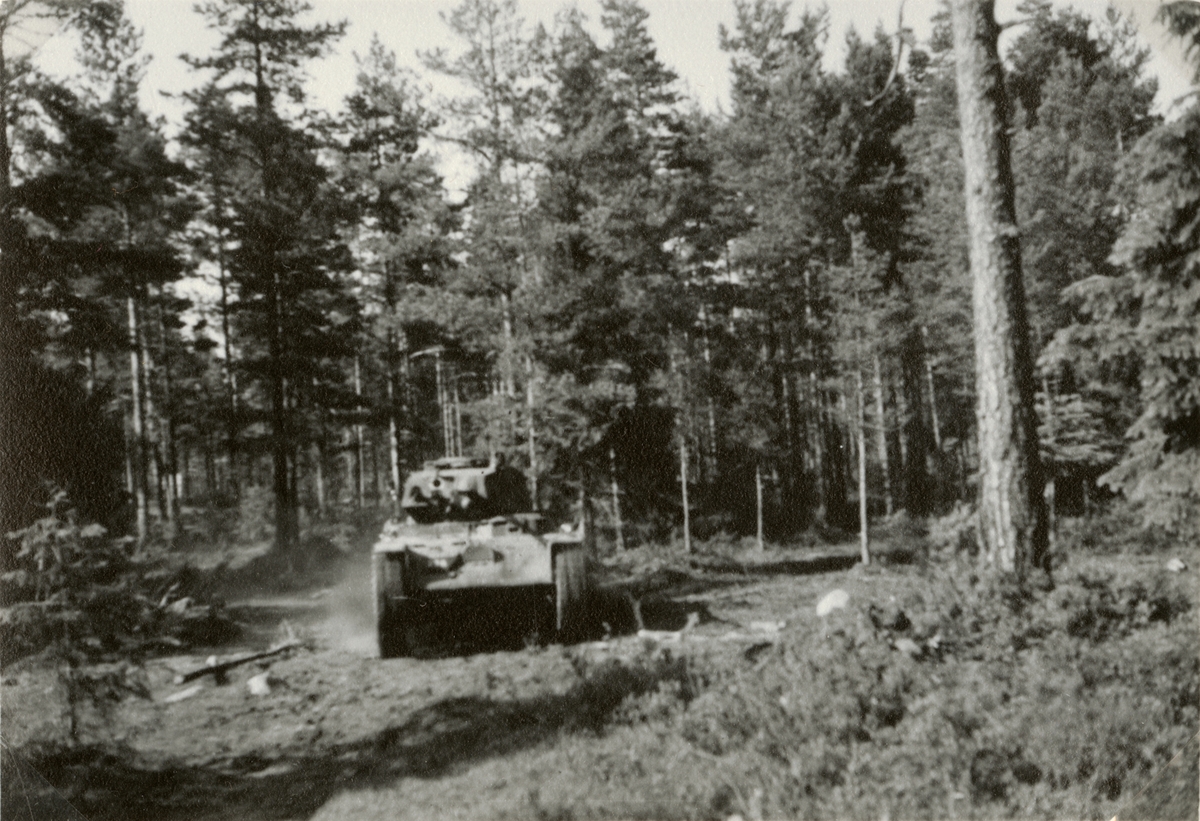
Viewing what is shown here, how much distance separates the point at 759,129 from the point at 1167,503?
1688 centimetres

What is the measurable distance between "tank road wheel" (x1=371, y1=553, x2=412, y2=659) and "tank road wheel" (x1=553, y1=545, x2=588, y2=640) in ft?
6.12

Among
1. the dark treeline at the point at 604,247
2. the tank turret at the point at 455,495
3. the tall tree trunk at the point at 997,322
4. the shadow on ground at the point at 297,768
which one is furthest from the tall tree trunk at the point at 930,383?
the shadow on ground at the point at 297,768

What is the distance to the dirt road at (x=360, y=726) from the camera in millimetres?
5633

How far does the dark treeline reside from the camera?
51.5 feet

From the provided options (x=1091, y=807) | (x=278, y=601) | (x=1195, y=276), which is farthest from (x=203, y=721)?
(x=1195, y=276)

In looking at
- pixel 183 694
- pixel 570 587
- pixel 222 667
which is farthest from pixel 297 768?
pixel 570 587

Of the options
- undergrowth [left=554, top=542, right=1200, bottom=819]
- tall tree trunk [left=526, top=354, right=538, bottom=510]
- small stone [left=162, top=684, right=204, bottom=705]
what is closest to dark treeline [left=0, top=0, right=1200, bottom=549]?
tall tree trunk [left=526, top=354, right=538, bottom=510]

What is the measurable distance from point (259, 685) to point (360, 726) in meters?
2.37

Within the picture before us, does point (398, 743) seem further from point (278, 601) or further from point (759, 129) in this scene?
point (759, 129)

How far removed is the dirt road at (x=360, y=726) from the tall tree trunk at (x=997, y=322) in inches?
87.2

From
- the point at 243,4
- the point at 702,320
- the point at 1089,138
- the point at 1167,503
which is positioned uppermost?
the point at 243,4

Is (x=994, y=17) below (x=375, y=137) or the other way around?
below

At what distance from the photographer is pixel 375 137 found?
21172 millimetres

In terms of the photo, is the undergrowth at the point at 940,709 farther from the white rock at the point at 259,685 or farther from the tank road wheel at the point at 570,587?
the white rock at the point at 259,685
